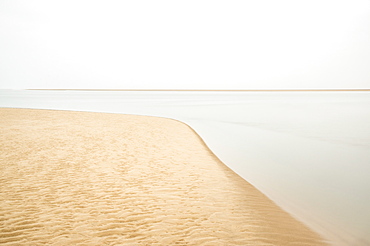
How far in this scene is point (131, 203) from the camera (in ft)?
19.4

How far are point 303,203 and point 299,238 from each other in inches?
84.2

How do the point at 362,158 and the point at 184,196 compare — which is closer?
the point at 184,196

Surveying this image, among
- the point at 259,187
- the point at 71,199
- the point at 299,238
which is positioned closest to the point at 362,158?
the point at 259,187

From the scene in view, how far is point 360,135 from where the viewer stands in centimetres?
1800

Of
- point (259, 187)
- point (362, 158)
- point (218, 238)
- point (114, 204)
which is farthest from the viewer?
point (362, 158)

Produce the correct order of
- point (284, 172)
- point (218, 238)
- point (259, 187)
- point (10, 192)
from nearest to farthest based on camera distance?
1. point (218, 238)
2. point (10, 192)
3. point (259, 187)
4. point (284, 172)

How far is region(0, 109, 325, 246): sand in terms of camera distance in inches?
180

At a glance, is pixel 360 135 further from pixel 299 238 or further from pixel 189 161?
pixel 299 238

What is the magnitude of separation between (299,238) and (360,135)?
54.1 ft

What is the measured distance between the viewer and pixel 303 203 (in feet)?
21.9

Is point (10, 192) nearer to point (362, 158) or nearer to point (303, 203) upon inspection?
point (303, 203)

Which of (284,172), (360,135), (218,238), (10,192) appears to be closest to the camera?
(218,238)

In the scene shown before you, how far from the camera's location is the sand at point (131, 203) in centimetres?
458

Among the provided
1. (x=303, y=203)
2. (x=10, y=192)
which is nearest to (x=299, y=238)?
(x=303, y=203)
